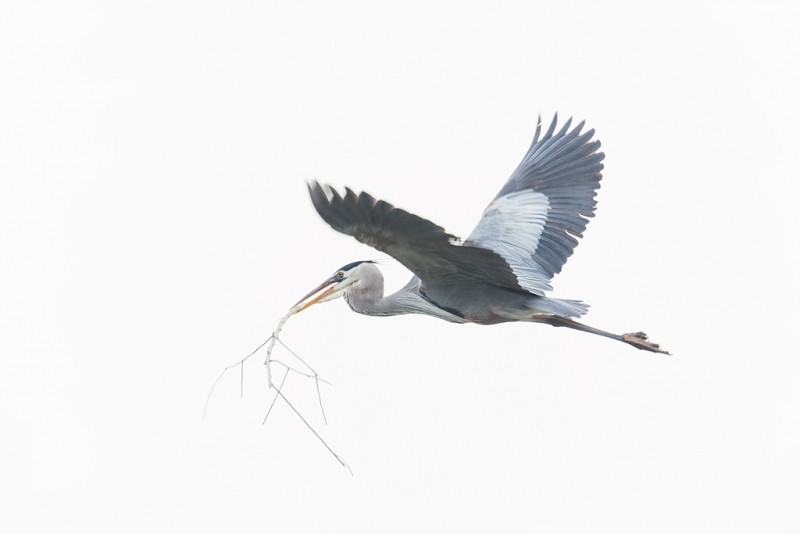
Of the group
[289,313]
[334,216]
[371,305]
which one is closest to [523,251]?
[371,305]

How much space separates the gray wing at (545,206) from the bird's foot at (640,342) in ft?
1.94

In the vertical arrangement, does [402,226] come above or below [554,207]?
below

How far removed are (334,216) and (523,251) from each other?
6.82ft

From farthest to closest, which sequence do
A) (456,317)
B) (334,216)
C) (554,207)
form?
1. (554,207)
2. (456,317)
3. (334,216)

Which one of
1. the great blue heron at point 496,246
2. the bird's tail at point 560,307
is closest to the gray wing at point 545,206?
the great blue heron at point 496,246

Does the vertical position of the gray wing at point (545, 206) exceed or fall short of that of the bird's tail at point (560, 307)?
it exceeds it

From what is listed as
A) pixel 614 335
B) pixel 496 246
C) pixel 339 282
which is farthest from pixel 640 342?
pixel 339 282

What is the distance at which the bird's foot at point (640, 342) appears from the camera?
6.41 meters

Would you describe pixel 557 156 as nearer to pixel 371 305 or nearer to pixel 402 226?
pixel 371 305

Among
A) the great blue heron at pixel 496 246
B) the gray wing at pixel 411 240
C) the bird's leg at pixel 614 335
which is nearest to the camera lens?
the gray wing at pixel 411 240

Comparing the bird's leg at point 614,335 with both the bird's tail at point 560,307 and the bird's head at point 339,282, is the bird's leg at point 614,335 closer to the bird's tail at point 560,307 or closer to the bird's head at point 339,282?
the bird's tail at point 560,307

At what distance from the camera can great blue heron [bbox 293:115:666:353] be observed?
5004 millimetres

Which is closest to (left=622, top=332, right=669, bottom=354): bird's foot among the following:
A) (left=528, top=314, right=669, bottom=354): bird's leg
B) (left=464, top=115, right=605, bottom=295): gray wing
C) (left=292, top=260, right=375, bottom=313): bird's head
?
(left=528, top=314, right=669, bottom=354): bird's leg

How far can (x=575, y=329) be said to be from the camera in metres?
6.38
